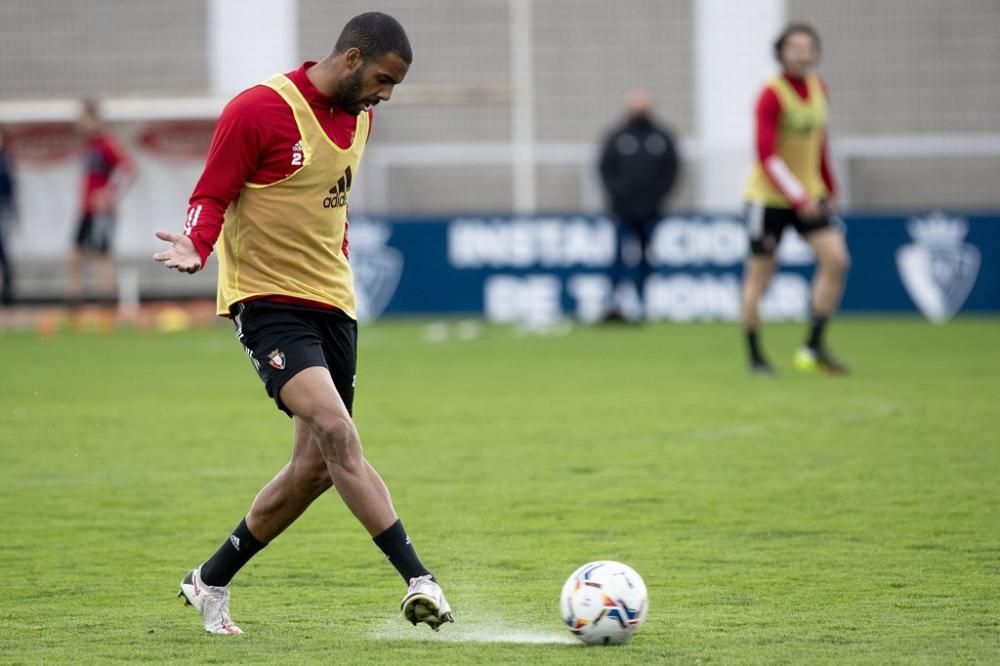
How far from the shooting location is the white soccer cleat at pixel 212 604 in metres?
5.46

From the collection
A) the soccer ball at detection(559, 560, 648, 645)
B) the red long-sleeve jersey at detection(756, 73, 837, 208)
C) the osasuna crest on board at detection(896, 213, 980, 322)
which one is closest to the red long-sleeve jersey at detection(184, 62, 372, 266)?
the soccer ball at detection(559, 560, 648, 645)

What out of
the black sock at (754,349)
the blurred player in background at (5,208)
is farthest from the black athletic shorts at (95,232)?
the black sock at (754,349)

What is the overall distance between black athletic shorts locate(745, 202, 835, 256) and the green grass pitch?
102 cm

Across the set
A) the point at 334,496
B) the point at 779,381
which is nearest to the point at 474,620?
the point at 334,496

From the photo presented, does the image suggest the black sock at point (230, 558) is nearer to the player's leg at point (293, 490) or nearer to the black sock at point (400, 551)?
the player's leg at point (293, 490)

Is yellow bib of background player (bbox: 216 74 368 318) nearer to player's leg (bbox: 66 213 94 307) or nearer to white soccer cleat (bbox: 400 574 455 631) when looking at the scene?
white soccer cleat (bbox: 400 574 455 631)

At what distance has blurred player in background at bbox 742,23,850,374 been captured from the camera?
41.6ft

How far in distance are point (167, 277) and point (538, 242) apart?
5.09m

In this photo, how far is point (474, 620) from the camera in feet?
18.5

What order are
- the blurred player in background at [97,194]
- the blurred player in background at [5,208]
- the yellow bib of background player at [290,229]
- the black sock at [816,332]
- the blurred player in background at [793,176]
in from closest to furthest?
the yellow bib of background player at [290,229], the blurred player in background at [793,176], the black sock at [816,332], the blurred player in background at [97,194], the blurred player in background at [5,208]

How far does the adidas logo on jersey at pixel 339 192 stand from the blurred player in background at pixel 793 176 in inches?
288

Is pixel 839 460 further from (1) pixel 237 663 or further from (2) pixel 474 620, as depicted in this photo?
(1) pixel 237 663

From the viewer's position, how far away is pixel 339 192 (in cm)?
564

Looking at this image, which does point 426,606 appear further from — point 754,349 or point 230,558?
point 754,349
